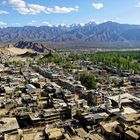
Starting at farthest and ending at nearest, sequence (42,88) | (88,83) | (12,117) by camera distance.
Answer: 1. (88,83)
2. (42,88)
3. (12,117)

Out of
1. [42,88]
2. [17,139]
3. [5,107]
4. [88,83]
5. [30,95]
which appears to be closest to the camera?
[17,139]

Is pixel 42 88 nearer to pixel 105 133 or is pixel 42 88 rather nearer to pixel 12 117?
pixel 12 117

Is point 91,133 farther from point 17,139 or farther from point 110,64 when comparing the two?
point 110,64

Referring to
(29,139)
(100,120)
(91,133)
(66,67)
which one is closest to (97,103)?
(100,120)

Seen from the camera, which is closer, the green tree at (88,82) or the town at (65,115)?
the town at (65,115)

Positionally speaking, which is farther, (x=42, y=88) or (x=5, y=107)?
(x=42, y=88)

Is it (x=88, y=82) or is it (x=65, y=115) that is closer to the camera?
(x=65, y=115)

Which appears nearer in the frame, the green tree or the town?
the town

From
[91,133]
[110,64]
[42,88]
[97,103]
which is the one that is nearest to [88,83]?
[42,88]

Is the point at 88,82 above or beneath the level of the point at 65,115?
above
